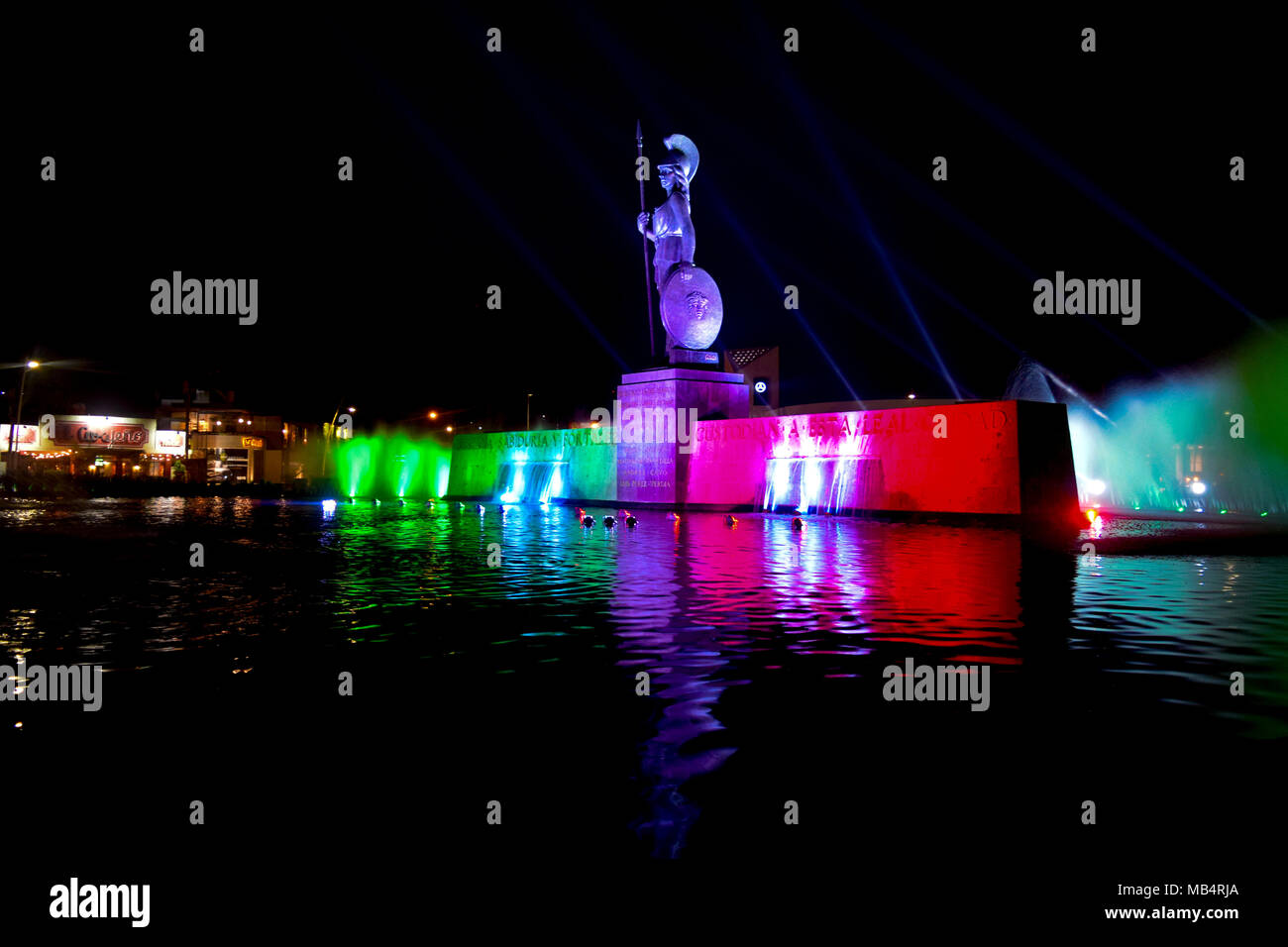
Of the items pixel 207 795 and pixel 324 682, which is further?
pixel 324 682

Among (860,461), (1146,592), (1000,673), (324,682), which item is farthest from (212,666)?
(860,461)

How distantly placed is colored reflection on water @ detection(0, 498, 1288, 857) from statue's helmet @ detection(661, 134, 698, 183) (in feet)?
58.0

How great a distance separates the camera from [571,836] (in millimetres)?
4344

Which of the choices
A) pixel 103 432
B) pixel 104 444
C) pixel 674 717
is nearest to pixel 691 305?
pixel 674 717

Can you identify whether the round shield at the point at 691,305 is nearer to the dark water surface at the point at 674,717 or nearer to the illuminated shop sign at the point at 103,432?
the dark water surface at the point at 674,717

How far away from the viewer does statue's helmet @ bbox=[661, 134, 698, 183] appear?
33.2m

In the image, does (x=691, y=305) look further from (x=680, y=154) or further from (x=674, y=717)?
(x=674, y=717)

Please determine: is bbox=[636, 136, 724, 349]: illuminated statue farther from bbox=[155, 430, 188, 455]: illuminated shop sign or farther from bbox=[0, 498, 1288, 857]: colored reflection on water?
bbox=[155, 430, 188, 455]: illuminated shop sign

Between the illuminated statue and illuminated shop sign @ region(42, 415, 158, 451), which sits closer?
the illuminated statue

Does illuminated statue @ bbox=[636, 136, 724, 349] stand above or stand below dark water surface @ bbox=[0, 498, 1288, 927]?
above

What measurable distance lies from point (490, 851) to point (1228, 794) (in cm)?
336

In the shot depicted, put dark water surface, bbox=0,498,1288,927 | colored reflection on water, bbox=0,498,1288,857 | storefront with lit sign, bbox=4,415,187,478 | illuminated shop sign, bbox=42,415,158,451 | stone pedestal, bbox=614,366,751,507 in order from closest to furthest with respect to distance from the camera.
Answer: dark water surface, bbox=0,498,1288,927 < colored reflection on water, bbox=0,498,1288,857 < stone pedestal, bbox=614,366,751,507 < storefront with lit sign, bbox=4,415,187,478 < illuminated shop sign, bbox=42,415,158,451

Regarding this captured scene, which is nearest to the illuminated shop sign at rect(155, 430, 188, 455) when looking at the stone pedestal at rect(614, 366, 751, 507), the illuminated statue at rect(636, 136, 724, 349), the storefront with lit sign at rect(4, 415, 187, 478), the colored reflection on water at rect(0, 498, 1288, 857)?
the storefront with lit sign at rect(4, 415, 187, 478)

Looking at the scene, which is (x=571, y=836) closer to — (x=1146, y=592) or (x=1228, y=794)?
(x=1228, y=794)
